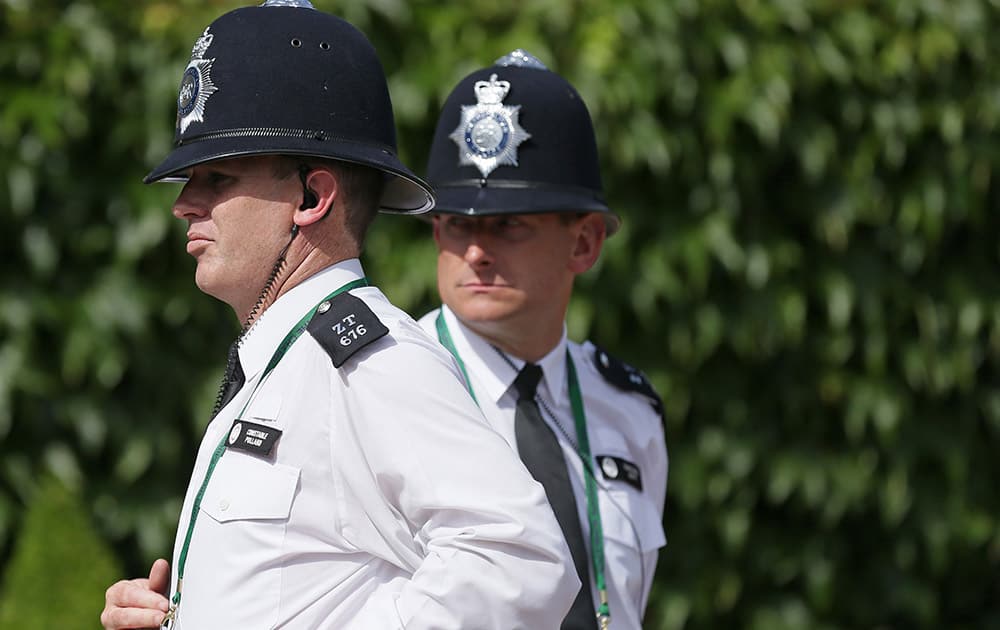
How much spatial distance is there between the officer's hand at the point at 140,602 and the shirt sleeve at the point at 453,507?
1.34 feet

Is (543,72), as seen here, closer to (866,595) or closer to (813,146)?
(813,146)

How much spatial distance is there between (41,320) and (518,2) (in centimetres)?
201

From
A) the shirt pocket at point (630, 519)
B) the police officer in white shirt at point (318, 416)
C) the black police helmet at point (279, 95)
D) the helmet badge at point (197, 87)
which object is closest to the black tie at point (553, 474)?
the shirt pocket at point (630, 519)

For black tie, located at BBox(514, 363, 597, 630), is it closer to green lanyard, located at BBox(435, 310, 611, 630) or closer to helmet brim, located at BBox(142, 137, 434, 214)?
green lanyard, located at BBox(435, 310, 611, 630)

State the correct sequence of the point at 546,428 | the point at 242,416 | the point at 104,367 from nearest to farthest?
the point at 242,416, the point at 546,428, the point at 104,367

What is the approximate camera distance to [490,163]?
345 centimetres

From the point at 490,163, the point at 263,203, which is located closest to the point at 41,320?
the point at 490,163

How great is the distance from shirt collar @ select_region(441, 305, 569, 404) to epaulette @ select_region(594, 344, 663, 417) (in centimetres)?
25

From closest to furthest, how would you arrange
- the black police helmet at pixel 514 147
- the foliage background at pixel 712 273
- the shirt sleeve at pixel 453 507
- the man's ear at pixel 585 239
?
the shirt sleeve at pixel 453 507
the black police helmet at pixel 514 147
the man's ear at pixel 585 239
the foliage background at pixel 712 273

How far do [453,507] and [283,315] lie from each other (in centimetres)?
45

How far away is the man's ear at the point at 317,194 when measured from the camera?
2211 mm

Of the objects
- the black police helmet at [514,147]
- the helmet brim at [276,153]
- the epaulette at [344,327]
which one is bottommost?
the epaulette at [344,327]

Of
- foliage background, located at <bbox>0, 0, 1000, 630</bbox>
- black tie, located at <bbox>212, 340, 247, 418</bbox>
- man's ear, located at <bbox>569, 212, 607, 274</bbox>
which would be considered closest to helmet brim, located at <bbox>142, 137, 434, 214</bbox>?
black tie, located at <bbox>212, 340, 247, 418</bbox>

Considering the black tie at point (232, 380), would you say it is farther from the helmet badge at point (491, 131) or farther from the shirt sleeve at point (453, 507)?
the helmet badge at point (491, 131)
